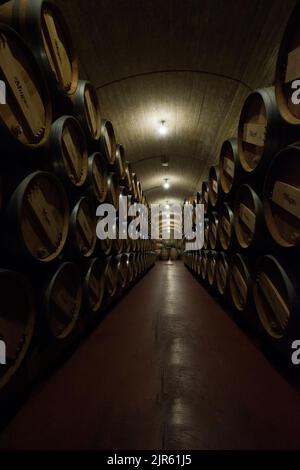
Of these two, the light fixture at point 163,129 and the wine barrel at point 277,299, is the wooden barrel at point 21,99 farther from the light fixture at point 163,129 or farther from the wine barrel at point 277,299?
the light fixture at point 163,129

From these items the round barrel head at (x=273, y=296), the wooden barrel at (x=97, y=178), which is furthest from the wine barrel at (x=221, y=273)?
the wooden barrel at (x=97, y=178)

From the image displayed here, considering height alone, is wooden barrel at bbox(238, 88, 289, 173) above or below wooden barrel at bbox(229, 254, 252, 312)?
above

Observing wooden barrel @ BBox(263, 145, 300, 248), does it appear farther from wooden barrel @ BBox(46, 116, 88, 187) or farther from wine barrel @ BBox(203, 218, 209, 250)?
wine barrel @ BBox(203, 218, 209, 250)

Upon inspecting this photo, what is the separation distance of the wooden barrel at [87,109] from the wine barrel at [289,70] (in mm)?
1980

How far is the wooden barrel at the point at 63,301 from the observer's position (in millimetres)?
1979

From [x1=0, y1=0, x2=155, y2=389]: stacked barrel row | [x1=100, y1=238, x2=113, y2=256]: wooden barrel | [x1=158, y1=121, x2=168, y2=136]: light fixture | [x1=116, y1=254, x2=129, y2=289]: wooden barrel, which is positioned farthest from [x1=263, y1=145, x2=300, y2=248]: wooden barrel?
[x1=158, y1=121, x2=168, y2=136]: light fixture

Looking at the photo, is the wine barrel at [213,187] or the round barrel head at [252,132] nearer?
the round barrel head at [252,132]

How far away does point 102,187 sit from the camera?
3.56 m

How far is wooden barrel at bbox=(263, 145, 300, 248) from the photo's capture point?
1873 mm

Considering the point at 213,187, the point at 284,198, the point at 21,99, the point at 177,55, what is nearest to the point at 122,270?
the point at 213,187

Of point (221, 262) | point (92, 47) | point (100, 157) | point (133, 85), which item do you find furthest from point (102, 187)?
point (133, 85)

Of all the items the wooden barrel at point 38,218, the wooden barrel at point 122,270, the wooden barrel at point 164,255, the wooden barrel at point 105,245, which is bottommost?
the wooden barrel at point 164,255

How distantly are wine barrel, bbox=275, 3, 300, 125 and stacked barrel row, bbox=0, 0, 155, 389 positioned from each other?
1.79 meters

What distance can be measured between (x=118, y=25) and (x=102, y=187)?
2.68 meters
